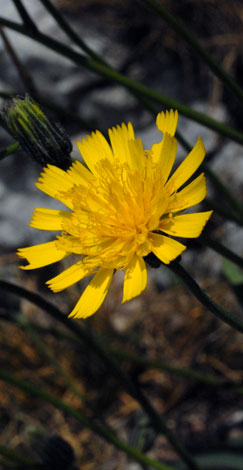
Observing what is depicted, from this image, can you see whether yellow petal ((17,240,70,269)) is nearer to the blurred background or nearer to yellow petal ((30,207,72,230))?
yellow petal ((30,207,72,230))

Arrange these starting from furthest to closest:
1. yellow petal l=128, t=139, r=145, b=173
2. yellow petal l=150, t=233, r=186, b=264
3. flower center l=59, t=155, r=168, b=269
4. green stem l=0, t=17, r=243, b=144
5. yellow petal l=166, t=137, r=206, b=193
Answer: green stem l=0, t=17, r=243, b=144 < yellow petal l=128, t=139, r=145, b=173 < flower center l=59, t=155, r=168, b=269 < yellow petal l=166, t=137, r=206, b=193 < yellow petal l=150, t=233, r=186, b=264

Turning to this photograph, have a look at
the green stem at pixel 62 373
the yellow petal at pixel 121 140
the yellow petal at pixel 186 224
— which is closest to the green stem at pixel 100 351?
the green stem at pixel 62 373

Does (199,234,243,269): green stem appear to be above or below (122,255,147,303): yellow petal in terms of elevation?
below

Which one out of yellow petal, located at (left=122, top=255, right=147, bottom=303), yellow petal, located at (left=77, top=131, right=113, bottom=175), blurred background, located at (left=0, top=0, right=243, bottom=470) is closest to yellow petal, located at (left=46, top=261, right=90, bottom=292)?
yellow petal, located at (left=122, top=255, right=147, bottom=303)

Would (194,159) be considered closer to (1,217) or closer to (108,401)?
(108,401)

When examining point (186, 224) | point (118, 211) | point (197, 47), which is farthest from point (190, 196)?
point (197, 47)

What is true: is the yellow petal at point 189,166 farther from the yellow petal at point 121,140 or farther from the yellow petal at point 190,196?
the yellow petal at point 121,140
